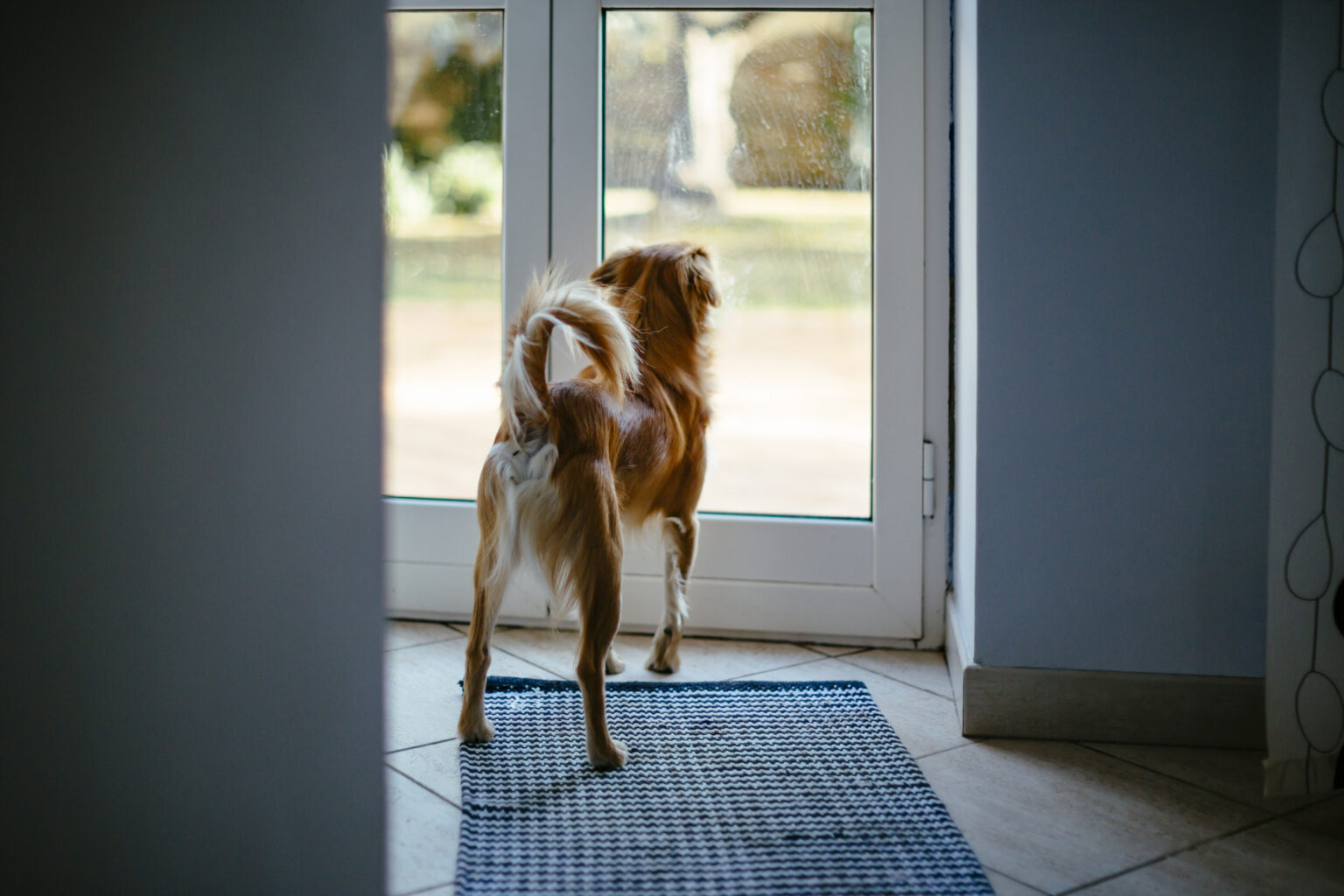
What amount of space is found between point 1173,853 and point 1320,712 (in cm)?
35

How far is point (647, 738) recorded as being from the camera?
1.87 metres

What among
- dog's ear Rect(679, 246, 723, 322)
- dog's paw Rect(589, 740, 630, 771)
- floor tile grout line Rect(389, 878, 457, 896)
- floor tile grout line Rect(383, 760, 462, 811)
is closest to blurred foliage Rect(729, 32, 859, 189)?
dog's ear Rect(679, 246, 723, 322)

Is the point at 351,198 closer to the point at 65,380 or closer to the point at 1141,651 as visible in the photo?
the point at 65,380

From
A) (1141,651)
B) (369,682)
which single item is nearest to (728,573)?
(1141,651)

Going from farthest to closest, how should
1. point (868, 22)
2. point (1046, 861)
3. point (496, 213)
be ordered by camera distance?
1. point (496, 213)
2. point (868, 22)
3. point (1046, 861)

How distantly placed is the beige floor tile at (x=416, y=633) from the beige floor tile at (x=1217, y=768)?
1391mm

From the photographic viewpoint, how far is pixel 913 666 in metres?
2.32

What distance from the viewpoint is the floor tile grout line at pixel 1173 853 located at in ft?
4.57

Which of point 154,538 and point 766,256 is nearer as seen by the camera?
point 154,538

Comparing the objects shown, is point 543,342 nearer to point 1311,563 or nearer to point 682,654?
point 682,654

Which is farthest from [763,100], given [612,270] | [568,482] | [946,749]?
[946,749]

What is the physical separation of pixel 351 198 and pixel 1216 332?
4.92 ft

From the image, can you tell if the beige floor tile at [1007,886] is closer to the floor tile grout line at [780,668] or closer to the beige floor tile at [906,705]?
the beige floor tile at [906,705]

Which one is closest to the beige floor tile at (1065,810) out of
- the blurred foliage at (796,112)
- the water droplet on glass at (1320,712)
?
the water droplet on glass at (1320,712)
